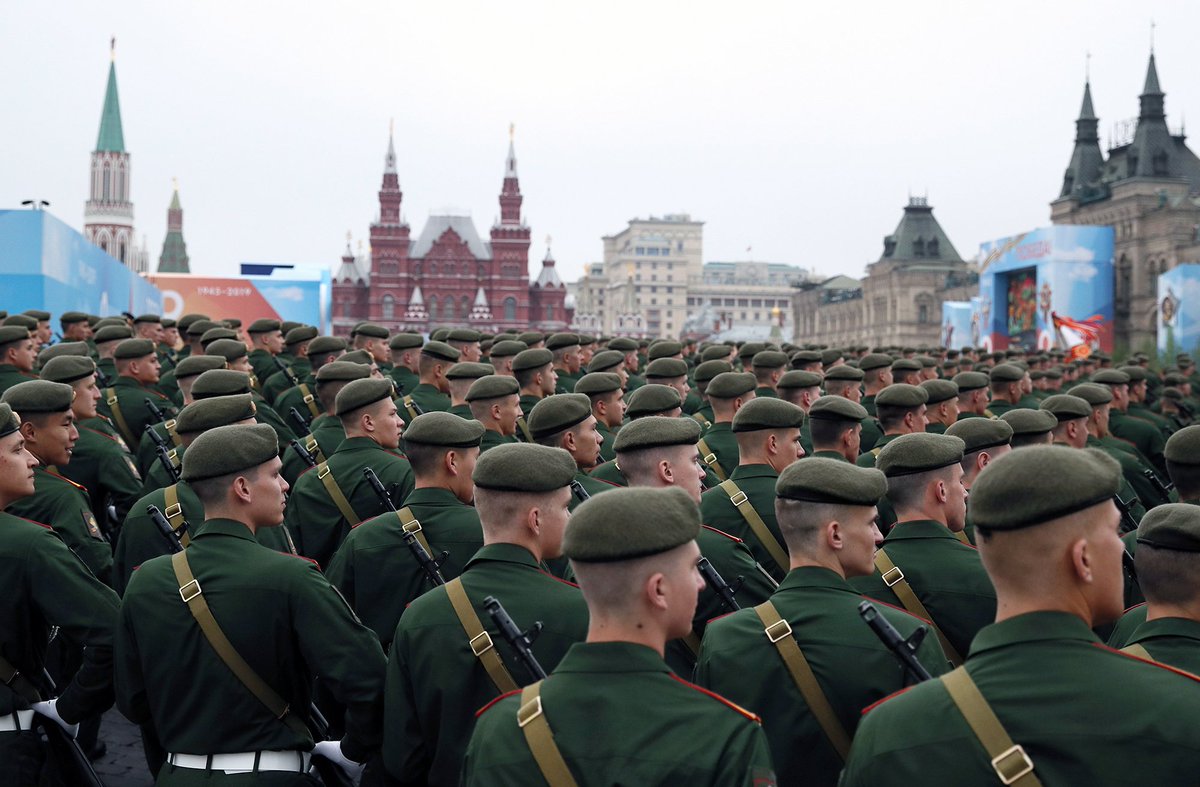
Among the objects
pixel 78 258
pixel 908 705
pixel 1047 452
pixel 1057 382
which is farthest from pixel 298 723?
pixel 78 258

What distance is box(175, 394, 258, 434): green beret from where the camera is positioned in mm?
5180

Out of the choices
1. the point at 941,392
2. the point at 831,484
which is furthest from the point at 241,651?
the point at 941,392

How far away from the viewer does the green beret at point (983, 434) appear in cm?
545

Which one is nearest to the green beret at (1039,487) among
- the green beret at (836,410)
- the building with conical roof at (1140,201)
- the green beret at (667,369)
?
the green beret at (836,410)

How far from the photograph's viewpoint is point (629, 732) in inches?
100

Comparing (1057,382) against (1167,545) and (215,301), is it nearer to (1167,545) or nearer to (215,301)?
(1167,545)

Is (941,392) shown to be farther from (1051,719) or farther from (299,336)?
(299,336)

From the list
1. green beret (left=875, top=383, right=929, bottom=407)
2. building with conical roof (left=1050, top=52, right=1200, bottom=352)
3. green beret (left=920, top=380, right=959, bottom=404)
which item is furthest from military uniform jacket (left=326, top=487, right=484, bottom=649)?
building with conical roof (left=1050, top=52, right=1200, bottom=352)

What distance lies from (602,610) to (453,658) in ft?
3.05

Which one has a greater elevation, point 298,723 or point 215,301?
point 215,301

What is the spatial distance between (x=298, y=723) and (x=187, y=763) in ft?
1.08

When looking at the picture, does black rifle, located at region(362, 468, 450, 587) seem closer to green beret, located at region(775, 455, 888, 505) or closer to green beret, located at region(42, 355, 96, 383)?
green beret, located at region(775, 455, 888, 505)

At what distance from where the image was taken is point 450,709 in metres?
3.48

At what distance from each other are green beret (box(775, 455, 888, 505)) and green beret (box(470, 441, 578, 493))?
667 millimetres
